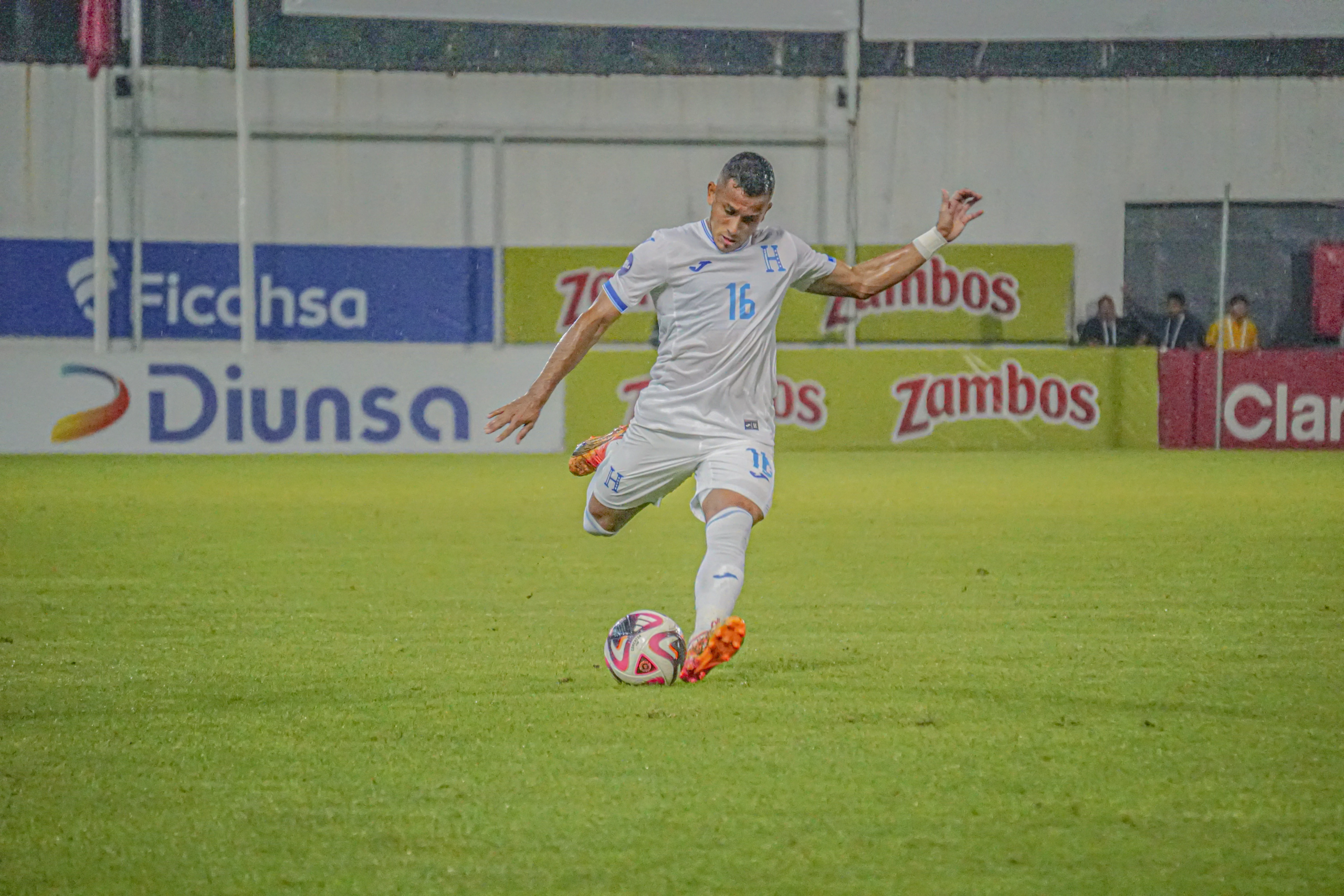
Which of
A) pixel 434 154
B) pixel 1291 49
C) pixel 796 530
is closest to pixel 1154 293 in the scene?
pixel 1291 49

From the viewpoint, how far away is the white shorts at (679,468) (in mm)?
5973

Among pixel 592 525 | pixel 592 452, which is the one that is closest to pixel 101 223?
pixel 592 452

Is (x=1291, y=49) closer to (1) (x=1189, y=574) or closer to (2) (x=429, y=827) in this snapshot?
(1) (x=1189, y=574)

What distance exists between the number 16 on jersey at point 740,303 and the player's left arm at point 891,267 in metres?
0.36

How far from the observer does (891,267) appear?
6.30 m

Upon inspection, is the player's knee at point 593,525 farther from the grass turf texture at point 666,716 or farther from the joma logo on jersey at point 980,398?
the joma logo on jersey at point 980,398

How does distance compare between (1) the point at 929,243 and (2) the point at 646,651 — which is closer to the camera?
(2) the point at 646,651

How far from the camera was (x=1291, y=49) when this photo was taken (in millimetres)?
24578

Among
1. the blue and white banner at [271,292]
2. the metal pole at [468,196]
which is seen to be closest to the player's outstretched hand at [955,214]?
the blue and white banner at [271,292]

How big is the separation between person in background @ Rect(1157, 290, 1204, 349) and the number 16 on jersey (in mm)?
17467

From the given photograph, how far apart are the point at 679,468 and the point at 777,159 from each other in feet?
61.0

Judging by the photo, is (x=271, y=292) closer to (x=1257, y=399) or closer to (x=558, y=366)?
(x=1257, y=399)

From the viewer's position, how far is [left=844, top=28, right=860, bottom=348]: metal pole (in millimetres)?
22641

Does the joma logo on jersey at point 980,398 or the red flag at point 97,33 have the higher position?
the red flag at point 97,33
